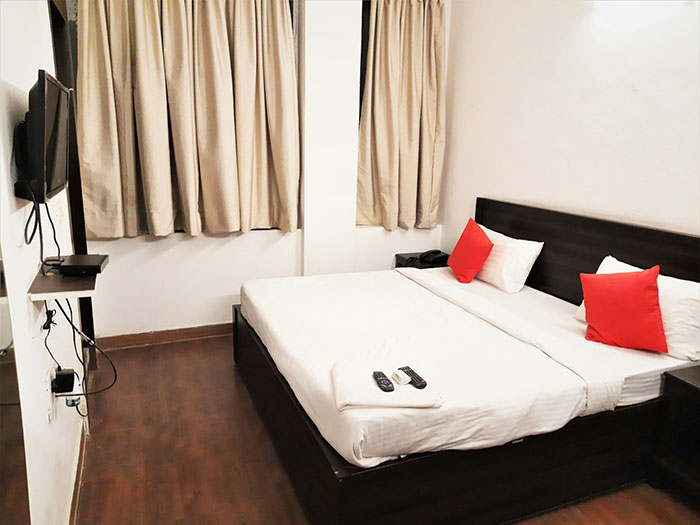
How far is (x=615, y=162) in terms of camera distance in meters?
2.92

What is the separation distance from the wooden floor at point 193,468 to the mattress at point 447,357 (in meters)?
0.46

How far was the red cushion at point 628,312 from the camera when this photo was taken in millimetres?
2369

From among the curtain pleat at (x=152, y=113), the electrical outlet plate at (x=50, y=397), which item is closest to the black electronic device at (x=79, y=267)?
the electrical outlet plate at (x=50, y=397)

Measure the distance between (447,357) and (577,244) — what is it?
4.51ft

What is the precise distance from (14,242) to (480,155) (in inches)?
132

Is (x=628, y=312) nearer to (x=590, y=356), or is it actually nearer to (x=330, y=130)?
(x=590, y=356)

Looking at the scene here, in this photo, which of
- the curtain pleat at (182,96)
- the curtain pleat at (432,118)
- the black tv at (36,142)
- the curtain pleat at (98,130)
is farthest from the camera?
the curtain pleat at (432,118)

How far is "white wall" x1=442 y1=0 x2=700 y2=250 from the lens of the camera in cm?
259

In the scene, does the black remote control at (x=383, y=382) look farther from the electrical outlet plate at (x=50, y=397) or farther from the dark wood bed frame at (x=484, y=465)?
the electrical outlet plate at (x=50, y=397)

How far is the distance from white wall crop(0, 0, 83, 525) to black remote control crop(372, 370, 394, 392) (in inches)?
42.6

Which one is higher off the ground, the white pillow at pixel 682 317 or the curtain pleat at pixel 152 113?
the curtain pleat at pixel 152 113

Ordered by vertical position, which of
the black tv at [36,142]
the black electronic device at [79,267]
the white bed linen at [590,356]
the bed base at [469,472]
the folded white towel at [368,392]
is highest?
the black tv at [36,142]

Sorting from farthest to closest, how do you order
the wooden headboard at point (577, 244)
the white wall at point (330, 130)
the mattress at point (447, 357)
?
1. the white wall at point (330, 130)
2. the wooden headboard at point (577, 244)
3. the mattress at point (447, 357)

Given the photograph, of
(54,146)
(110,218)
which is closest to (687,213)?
(54,146)
